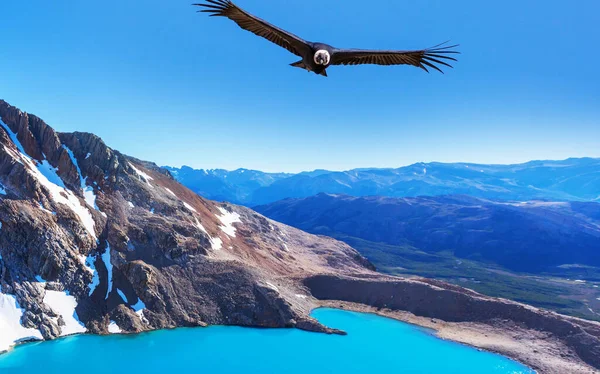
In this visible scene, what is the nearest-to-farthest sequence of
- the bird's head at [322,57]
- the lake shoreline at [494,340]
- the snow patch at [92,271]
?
1. the bird's head at [322,57]
2. the lake shoreline at [494,340]
3. the snow patch at [92,271]

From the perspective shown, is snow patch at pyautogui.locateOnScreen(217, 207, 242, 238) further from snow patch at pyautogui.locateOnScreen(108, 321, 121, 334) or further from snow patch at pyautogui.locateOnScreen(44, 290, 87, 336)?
snow patch at pyautogui.locateOnScreen(44, 290, 87, 336)

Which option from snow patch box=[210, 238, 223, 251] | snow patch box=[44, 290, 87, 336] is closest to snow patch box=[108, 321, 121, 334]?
snow patch box=[44, 290, 87, 336]

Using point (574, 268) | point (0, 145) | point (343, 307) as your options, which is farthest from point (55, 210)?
point (574, 268)

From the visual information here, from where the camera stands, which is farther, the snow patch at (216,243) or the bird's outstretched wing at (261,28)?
the snow patch at (216,243)

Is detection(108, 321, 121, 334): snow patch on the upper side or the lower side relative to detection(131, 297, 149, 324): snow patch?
lower

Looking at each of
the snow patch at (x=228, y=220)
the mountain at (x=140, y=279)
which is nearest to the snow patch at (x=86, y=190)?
the mountain at (x=140, y=279)

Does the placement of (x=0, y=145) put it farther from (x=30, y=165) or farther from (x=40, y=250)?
(x=40, y=250)

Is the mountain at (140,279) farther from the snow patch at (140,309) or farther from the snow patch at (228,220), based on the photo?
the snow patch at (228,220)

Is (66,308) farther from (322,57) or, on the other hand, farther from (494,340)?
(494,340)
